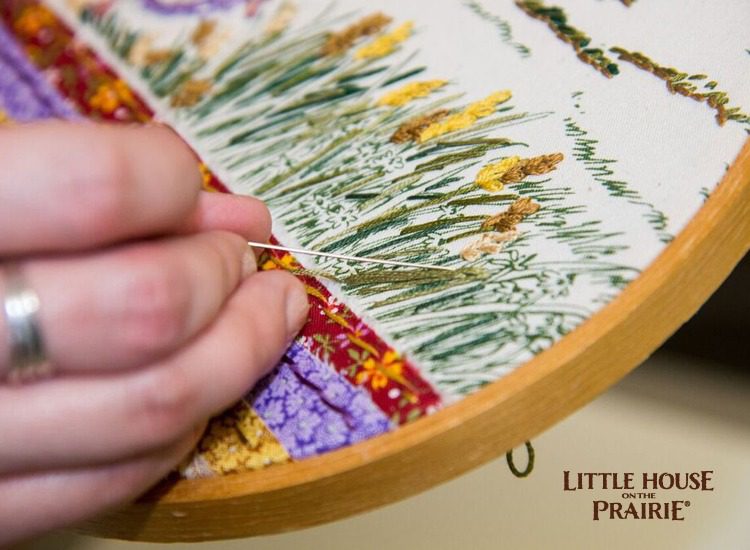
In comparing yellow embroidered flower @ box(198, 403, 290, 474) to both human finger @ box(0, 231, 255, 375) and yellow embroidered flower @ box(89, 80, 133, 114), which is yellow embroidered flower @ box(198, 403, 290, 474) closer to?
human finger @ box(0, 231, 255, 375)

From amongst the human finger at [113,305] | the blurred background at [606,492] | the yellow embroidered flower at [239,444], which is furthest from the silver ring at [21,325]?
the blurred background at [606,492]

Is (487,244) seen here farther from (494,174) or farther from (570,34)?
(570,34)

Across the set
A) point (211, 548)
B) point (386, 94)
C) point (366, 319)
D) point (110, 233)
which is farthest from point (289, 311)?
point (211, 548)

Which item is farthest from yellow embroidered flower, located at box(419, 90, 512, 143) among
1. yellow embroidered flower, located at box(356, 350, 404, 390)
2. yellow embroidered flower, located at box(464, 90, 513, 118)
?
yellow embroidered flower, located at box(356, 350, 404, 390)

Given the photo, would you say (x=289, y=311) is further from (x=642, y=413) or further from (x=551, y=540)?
(x=642, y=413)

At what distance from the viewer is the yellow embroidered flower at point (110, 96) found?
77 centimetres

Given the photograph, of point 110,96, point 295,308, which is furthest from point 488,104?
point 110,96

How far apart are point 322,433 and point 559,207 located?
210 millimetres

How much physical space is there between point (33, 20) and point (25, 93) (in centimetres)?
12

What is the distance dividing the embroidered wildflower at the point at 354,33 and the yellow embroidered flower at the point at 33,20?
31 cm

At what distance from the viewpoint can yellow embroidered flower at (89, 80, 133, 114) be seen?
30.4 inches

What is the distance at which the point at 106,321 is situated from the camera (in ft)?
1.23

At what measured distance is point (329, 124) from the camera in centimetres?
69

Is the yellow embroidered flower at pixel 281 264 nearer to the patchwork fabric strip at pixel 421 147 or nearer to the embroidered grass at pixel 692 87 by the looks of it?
the patchwork fabric strip at pixel 421 147
